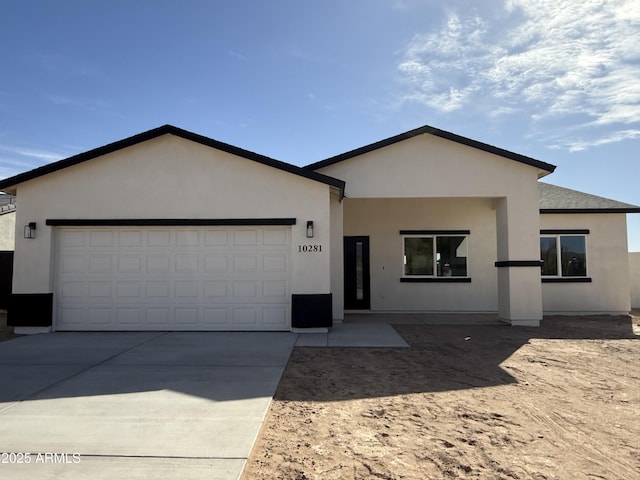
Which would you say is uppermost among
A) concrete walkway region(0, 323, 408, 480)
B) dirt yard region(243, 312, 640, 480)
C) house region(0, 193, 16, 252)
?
house region(0, 193, 16, 252)

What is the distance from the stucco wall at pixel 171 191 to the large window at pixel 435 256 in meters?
5.02

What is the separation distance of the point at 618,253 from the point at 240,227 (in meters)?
12.0

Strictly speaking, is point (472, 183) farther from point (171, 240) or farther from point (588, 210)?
point (171, 240)

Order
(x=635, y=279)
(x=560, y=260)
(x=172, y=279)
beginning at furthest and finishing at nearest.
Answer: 1. (x=635, y=279)
2. (x=560, y=260)
3. (x=172, y=279)

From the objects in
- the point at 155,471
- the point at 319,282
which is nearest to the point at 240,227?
the point at 319,282

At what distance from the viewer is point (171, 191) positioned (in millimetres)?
10328

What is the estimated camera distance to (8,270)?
1435 centimetres

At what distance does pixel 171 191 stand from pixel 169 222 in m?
0.75

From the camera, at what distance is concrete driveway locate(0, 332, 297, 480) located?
141 inches

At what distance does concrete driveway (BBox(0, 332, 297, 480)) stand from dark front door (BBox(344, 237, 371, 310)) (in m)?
5.95

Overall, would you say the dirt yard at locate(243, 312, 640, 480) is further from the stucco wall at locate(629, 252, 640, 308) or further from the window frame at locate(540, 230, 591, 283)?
the stucco wall at locate(629, 252, 640, 308)

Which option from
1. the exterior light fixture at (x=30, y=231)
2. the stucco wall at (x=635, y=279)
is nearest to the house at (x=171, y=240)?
the exterior light fixture at (x=30, y=231)

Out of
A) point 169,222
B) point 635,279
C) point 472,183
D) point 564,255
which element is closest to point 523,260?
point 472,183

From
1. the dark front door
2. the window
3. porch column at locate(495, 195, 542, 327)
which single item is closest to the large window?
the dark front door
